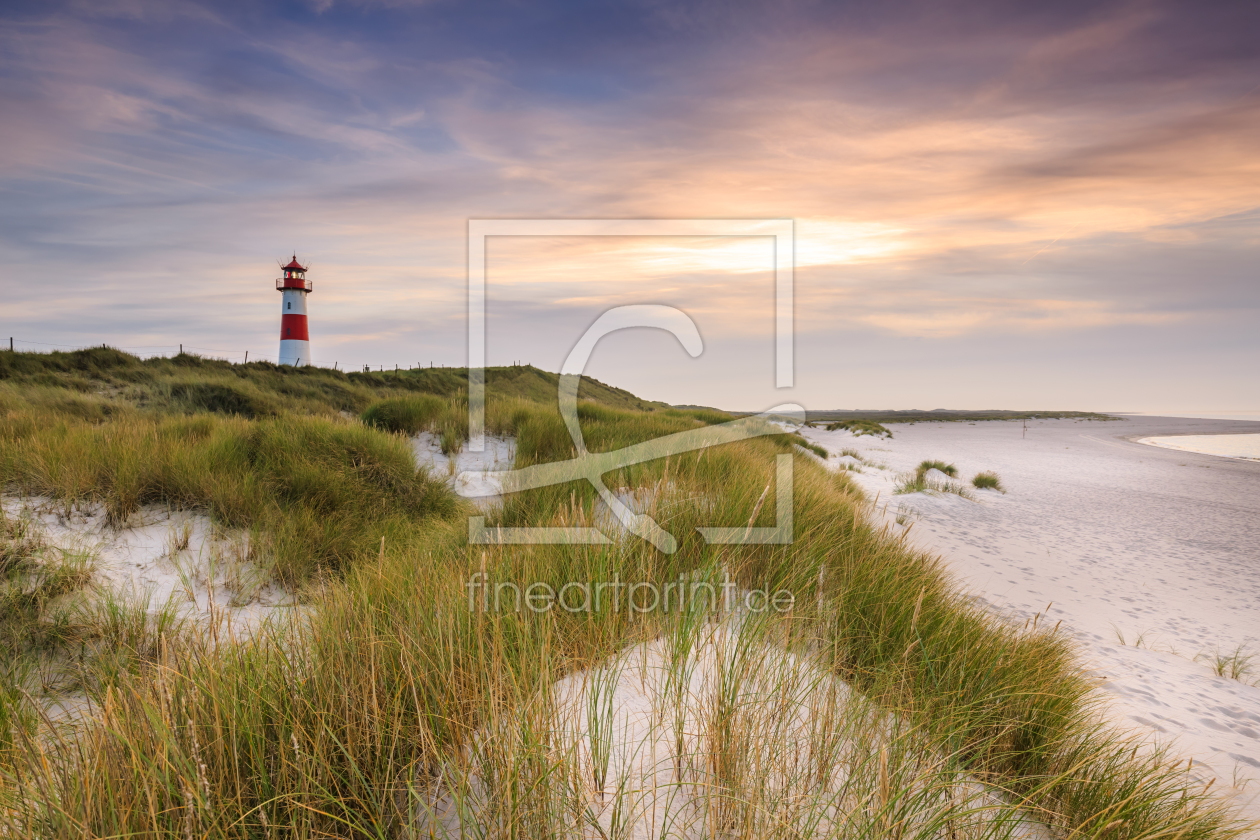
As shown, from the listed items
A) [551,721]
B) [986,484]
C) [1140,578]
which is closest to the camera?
[551,721]

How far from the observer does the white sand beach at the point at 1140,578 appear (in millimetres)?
3955

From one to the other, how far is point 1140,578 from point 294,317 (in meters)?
43.4

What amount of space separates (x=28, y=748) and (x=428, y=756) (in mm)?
1158

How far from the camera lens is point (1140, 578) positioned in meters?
8.07

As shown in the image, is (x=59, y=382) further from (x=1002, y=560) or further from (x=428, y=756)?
(x=1002, y=560)

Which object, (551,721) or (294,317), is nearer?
(551,721)

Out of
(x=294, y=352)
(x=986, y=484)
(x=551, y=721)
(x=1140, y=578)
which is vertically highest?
(x=294, y=352)

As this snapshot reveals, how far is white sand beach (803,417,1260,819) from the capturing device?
3.96m

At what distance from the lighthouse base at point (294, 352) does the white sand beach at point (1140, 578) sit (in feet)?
115

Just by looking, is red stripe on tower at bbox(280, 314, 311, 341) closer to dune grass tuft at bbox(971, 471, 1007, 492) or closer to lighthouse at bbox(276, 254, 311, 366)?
lighthouse at bbox(276, 254, 311, 366)

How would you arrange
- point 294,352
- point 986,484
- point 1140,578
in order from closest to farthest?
1. point 1140,578
2. point 986,484
3. point 294,352

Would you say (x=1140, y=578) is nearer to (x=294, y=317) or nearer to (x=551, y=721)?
(x=551, y=721)

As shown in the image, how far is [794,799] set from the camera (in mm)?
1699

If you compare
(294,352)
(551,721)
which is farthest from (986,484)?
(294,352)
